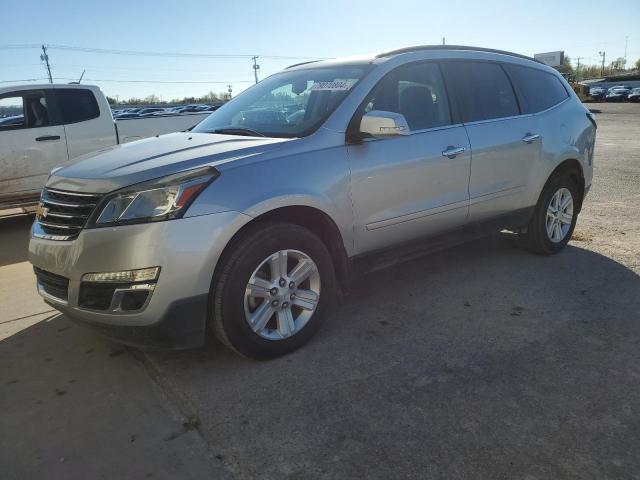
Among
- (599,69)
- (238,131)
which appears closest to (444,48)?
(238,131)

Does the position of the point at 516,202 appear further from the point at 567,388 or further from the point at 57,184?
the point at 57,184

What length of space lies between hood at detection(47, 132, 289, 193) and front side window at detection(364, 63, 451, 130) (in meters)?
0.86

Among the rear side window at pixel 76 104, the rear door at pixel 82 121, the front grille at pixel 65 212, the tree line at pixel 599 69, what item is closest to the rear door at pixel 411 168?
the front grille at pixel 65 212

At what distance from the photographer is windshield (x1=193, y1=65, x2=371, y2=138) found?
3.54 metres

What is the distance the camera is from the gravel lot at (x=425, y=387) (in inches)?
90.8

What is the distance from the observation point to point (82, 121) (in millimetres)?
7859

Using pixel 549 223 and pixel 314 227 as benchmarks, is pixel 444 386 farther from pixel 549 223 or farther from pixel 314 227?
pixel 549 223

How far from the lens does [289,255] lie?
3205 millimetres

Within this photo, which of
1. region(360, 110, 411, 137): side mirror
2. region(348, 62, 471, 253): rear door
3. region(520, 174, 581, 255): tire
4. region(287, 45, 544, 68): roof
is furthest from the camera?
region(520, 174, 581, 255): tire

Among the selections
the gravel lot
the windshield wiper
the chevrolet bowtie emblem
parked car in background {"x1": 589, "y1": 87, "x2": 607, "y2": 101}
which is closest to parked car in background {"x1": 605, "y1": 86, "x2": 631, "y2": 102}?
parked car in background {"x1": 589, "y1": 87, "x2": 607, "y2": 101}

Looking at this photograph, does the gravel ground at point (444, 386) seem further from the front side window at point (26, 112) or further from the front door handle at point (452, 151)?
the front side window at point (26, 112)

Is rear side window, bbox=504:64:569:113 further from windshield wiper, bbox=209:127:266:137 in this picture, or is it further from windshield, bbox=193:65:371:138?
windshield wiper, bbox=209:127:266:137

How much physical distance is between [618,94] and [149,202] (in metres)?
59.4

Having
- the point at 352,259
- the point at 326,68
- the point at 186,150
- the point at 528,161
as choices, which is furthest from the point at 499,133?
the point at 186,150
